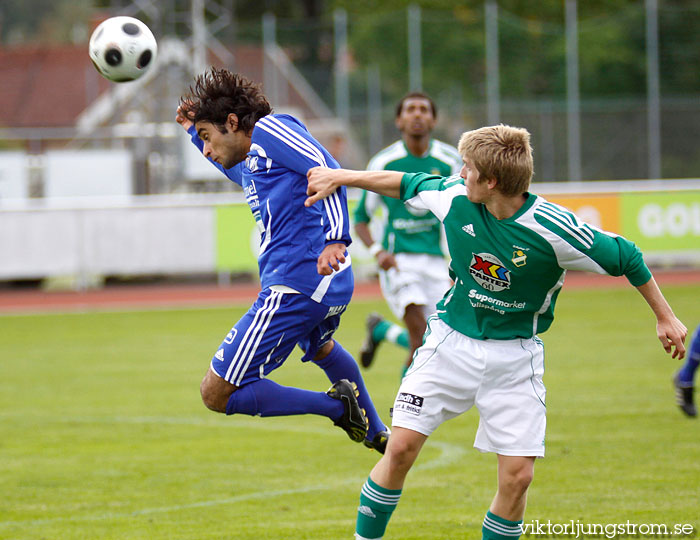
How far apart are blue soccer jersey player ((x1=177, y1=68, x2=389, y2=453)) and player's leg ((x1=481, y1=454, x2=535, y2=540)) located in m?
1.30

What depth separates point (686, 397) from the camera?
7.85 m

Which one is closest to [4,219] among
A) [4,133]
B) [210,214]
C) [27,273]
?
[27,273]

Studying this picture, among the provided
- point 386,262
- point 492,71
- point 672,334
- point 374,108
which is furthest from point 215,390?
point 492,71

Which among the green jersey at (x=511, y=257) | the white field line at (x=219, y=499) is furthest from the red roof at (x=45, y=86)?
the green jersey at (x=511, y=257)

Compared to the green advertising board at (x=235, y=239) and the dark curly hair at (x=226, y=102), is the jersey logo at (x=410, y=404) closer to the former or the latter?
the dark curly hair at (x=226, y=102)

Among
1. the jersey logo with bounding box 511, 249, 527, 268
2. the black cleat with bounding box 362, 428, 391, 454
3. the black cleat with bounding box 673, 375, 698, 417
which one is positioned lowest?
the black cleat with bounding box 673, 375, 698, 417

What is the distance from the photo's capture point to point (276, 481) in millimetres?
6309

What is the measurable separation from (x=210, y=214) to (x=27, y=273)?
11.3ft

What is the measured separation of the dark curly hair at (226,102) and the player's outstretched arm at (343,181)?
3.98 feet

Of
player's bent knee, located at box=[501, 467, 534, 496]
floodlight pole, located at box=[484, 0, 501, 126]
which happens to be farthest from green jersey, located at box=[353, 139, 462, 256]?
floodlight pole, located at box=[484, 0, 501, 126]

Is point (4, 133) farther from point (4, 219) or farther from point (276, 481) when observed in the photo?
point (276, 481)

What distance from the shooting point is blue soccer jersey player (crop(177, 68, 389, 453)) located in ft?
16.8

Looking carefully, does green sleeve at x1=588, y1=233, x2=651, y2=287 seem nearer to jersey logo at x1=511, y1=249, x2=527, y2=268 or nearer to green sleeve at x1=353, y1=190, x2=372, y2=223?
jersey logo at x1=511, y1=249, x2=527, y2=268

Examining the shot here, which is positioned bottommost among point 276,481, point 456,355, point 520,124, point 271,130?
point 276,481
